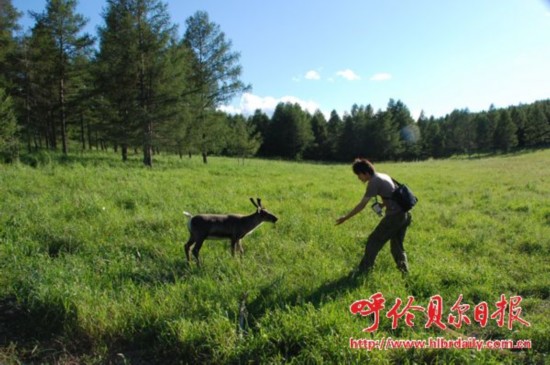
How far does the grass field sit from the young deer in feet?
1.30

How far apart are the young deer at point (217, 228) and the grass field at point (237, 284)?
0.40 metres

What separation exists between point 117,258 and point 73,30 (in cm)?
2595

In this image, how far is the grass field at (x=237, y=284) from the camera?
3.91m

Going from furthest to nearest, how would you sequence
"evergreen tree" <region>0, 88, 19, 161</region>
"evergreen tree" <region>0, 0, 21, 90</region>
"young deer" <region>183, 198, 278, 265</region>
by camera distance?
"evergreen tree" <region>0, 0, 21, 90</region>, "evergreen tree" <region>0, 88, 19, 161</region>, "young deer" <region>183, 198, 278, 265</region>

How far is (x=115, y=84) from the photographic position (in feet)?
75.0

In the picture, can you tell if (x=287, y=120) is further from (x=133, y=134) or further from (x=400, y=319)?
(x=400, y=319)

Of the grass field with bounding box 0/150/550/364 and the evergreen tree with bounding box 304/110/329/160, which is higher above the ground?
the evergreen tree with bounding box 304/110/329/160

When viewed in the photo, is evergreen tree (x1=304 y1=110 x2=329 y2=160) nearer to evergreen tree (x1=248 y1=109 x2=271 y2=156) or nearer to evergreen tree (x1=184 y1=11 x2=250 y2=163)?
evergreen tree (x1=248 y1=109 x2=271 y2=156)

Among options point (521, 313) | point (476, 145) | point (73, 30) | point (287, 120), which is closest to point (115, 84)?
point (73, 30)

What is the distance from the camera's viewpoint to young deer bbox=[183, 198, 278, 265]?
20.5 feet

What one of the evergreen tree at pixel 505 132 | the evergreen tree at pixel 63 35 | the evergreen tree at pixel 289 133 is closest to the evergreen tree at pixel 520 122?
the evergreen tree at pixel 505 132

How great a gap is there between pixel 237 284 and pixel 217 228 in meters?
1.51

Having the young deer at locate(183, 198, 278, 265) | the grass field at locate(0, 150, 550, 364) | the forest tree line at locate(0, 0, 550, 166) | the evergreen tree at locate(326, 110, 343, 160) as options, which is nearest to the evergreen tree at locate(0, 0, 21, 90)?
the forest tree line at locate(0, 0, 550, 166)

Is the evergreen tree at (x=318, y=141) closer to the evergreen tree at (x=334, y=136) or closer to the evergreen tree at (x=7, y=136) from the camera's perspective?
the evergreen tree at (x=334, y=136)
